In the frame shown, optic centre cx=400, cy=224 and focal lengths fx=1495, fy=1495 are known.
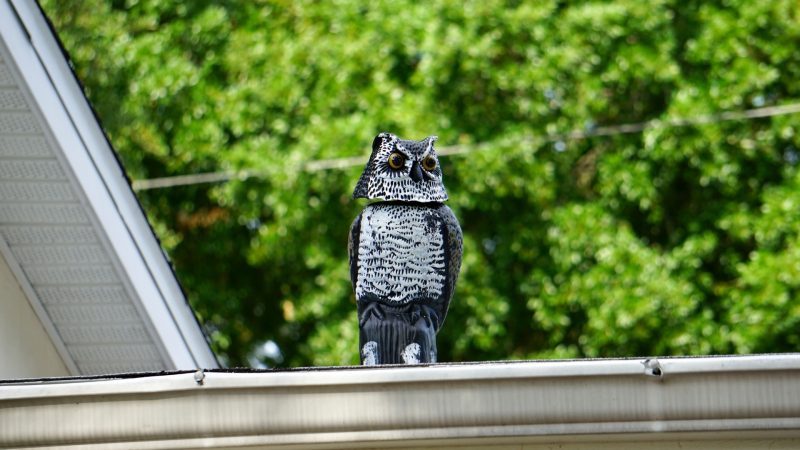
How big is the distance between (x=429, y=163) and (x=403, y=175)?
0.41 feet

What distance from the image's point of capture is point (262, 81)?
15031 millimetres

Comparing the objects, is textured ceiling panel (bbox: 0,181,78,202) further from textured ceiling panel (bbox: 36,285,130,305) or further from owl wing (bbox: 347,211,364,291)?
owl wing (bbox: 347,211,364,291)

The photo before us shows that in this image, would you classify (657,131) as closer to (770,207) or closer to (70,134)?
(770,207)

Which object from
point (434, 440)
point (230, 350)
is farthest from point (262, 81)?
point (434, 440)

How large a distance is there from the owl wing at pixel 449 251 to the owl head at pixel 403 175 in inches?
4.0

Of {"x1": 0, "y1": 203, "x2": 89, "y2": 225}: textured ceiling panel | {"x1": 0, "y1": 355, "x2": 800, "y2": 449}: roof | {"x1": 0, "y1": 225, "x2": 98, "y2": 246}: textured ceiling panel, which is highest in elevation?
{"x1": 0, "y1": 203, "x2": 89, "y2": 225}: textured ceiling panel

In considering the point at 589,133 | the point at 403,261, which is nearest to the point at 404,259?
the point at 403,261

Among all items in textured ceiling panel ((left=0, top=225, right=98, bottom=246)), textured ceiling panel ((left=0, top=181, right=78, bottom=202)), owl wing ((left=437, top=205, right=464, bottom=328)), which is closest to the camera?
owl wing ((left=437, top=205, right=464, bottom=328))

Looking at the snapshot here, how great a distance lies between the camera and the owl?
506 centimetres

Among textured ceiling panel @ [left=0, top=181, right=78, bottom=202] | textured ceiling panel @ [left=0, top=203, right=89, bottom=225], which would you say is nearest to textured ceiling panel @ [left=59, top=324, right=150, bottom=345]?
textured ceiling panel @ [left=0, top=203, right=89, bottom=225]

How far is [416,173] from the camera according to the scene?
5.23 meters

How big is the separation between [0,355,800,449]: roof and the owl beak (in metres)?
1.39

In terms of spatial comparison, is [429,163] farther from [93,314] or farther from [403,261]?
[93,314]

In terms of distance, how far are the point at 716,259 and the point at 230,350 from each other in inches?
213
